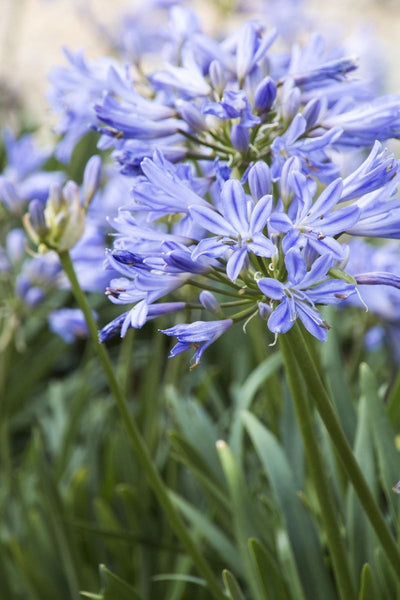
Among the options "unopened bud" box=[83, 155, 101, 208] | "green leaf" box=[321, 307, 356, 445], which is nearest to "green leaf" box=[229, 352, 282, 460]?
"green leaf" box=[321, 307, 356, 445]

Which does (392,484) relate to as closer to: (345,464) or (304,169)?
(345,464)

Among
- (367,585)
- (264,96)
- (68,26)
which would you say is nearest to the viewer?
(264,96)

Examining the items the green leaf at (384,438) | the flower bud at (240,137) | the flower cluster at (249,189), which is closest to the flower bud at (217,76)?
the flower cluster at (249,189)

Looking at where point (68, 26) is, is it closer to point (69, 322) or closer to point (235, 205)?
point (69, 322)

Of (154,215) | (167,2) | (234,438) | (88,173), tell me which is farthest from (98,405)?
(167,2)

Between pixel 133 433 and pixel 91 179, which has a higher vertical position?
pixel 91 179

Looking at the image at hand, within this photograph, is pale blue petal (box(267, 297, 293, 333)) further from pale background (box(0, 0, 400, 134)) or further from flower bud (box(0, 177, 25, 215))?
pale background (box(0, 0, 400, 134))

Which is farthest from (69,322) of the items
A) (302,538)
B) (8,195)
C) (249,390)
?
(302,538)
